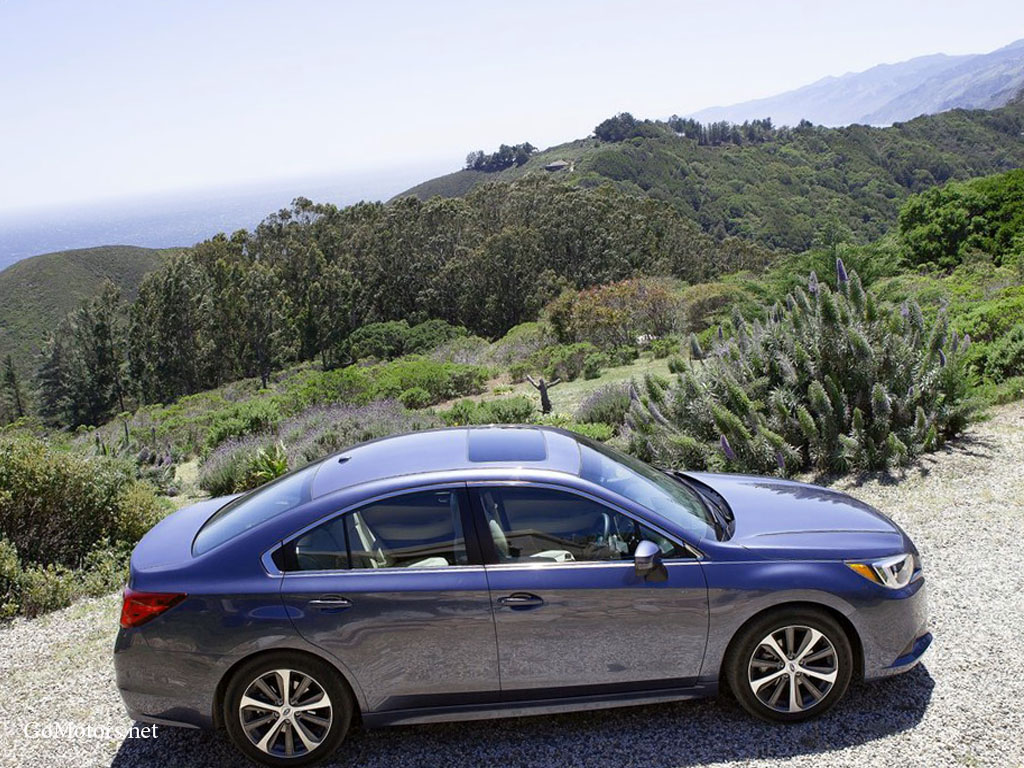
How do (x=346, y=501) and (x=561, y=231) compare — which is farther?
(x=561, y=231)

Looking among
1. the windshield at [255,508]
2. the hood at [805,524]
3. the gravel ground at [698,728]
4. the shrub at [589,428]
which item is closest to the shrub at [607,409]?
the shrub at [589,428]

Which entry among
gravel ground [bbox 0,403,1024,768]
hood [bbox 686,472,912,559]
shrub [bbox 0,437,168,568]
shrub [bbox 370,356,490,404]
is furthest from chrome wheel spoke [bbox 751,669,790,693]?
shrub [bbox 370,356,490,404]

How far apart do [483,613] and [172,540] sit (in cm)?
173

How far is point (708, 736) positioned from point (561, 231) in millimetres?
58033

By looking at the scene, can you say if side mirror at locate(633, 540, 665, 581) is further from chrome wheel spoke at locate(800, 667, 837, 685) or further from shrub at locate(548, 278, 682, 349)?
shrub at locate(548, 278, 682, 349)

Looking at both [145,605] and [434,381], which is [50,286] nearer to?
[434,381]

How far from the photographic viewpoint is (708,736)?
12.0ft

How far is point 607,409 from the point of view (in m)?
12.4

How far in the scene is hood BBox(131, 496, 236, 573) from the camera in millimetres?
3752

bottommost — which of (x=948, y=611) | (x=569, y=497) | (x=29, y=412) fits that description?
(x=29, y=412)

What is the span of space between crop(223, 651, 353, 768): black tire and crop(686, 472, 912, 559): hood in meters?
2.01

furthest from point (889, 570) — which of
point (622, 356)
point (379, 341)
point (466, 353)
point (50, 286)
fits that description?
point (50, 286)

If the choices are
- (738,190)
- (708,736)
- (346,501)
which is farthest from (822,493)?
(738,190)

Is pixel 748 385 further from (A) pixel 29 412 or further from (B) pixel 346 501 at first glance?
(A) pixel 29 412
